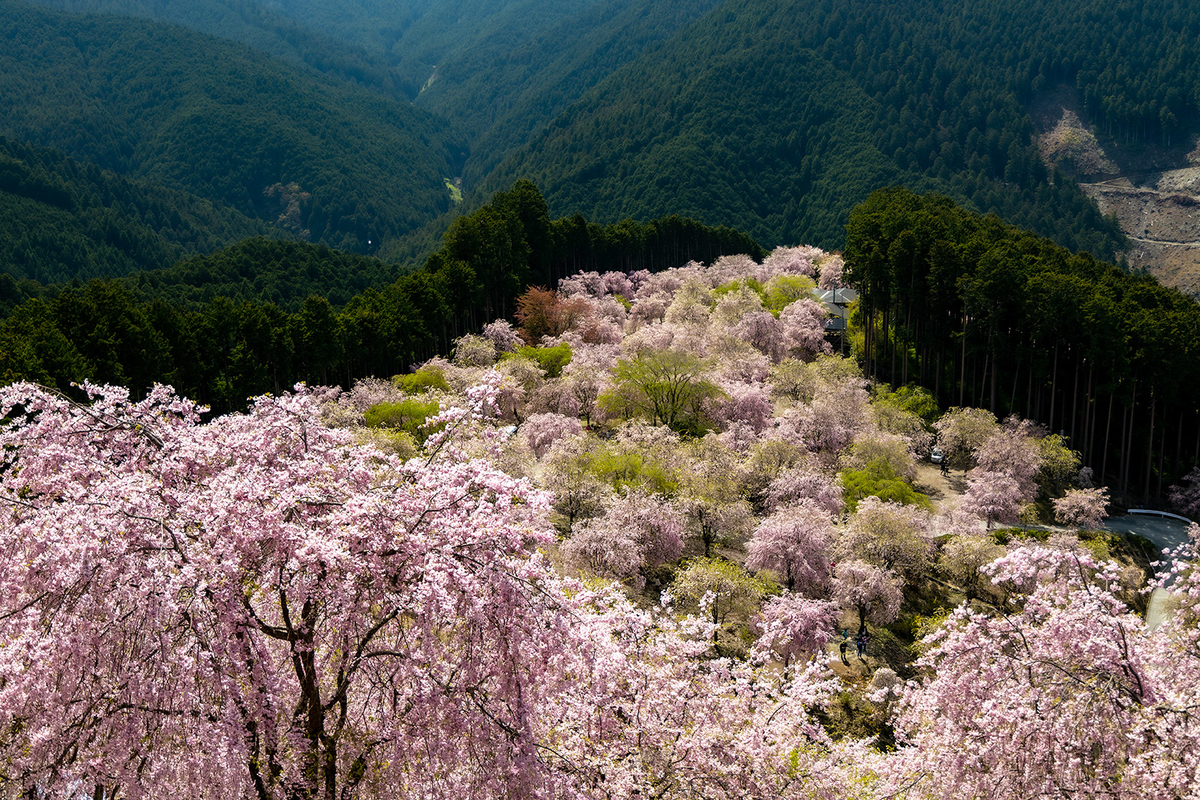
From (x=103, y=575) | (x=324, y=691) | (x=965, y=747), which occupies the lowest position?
(x=965, y=747)

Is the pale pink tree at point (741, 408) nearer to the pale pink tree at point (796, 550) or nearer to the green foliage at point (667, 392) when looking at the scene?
the green foliage at point (667, 392)

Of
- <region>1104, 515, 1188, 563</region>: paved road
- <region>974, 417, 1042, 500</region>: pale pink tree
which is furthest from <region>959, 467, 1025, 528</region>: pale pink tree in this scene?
<region>1104, 515, 1188, 563</region>: paved road

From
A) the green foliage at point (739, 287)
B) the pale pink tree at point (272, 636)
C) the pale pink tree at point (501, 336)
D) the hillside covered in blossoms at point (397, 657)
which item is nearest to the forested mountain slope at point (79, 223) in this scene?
the pale pink tree at point (501, 336)

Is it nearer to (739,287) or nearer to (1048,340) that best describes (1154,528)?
(1048,340)

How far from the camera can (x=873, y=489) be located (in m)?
40.2

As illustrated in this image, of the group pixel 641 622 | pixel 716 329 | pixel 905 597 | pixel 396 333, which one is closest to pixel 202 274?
pixel 396 333

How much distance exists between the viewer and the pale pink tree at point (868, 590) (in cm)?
3106

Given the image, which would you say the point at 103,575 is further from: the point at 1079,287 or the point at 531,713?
the point at 1079,287

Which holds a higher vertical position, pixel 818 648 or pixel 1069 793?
pixel 1069 793

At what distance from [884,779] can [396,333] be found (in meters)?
55.8

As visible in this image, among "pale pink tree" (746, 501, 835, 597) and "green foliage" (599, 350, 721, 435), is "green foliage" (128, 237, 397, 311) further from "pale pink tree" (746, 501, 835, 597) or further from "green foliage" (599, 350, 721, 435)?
"pale pink tree" (746, 501, 835, 597)

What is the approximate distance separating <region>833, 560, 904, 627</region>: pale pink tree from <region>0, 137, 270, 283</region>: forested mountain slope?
13928 cm

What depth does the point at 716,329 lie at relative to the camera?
67312 mm

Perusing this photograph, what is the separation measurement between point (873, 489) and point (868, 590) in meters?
10.2
